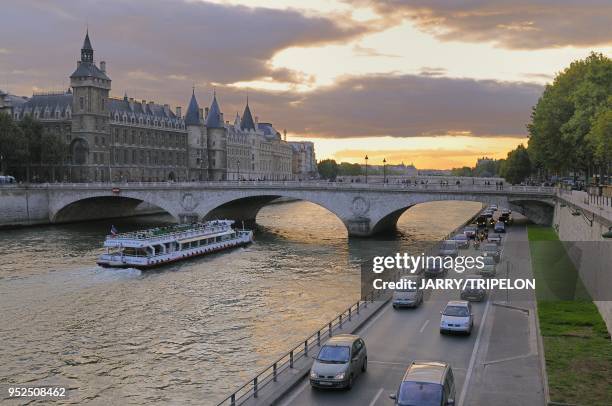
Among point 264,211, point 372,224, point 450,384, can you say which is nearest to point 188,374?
point 450,384

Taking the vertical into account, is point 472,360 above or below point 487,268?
below

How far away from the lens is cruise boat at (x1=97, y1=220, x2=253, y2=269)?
60781 mm

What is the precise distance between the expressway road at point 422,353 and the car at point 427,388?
1773 millimetres

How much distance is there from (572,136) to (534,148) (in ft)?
56.1

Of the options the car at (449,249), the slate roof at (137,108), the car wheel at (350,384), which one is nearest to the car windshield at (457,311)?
the car wheel at (350,384)

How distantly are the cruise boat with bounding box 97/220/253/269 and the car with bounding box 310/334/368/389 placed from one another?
39.8m

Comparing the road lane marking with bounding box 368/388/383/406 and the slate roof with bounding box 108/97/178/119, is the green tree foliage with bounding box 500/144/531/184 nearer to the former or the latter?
the slate roof with bounding box 108/97/178/119

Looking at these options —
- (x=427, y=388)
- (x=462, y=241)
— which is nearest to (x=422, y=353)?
(x=427, y=388)

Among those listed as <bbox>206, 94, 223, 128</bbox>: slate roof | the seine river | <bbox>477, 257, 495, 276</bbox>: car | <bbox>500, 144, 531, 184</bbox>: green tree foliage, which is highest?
<bbox>206, 94, 223, 128</bbox>: slate roof

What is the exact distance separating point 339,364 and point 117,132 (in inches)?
4936

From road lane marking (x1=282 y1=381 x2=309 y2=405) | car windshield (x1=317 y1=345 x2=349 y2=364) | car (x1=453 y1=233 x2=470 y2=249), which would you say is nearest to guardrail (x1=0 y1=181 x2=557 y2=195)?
car (x1=453 y1=233 x2=470 y2=249)

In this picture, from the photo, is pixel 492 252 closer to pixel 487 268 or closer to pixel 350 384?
pixel 487 268

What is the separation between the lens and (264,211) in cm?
13900

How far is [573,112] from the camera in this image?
75375 mm
